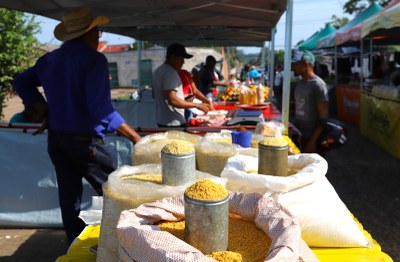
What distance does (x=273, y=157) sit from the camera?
1546 mm

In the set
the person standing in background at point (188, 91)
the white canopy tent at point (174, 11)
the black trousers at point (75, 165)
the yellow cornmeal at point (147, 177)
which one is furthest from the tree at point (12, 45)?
the yellow cornmeal at point (147, 177)

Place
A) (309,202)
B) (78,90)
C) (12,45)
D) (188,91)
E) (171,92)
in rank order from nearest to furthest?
(309,202), (78,90), (171,92), (188,91), (12,45)

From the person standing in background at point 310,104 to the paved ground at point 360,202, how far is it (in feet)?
3.70

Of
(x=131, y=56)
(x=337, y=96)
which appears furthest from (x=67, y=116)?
(x=131, y=56)

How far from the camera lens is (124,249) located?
3.52ft

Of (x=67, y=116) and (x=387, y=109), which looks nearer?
(x=67, y=116)

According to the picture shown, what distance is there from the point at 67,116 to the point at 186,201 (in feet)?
5.74

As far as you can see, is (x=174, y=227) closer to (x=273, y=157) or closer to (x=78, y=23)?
(x=273, y=157)

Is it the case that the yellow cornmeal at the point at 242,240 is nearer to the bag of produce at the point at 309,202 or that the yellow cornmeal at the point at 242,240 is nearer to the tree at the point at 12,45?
the bag of produce at the point at 309,202

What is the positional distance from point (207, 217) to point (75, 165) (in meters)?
1.88

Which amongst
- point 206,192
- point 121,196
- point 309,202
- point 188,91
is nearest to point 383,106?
point 188,91

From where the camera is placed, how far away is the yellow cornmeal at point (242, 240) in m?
1.01

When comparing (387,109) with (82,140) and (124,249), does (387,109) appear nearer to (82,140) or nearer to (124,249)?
(82,140)

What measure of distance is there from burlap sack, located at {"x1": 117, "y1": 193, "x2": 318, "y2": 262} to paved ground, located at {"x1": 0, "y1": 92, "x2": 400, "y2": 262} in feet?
9.05
